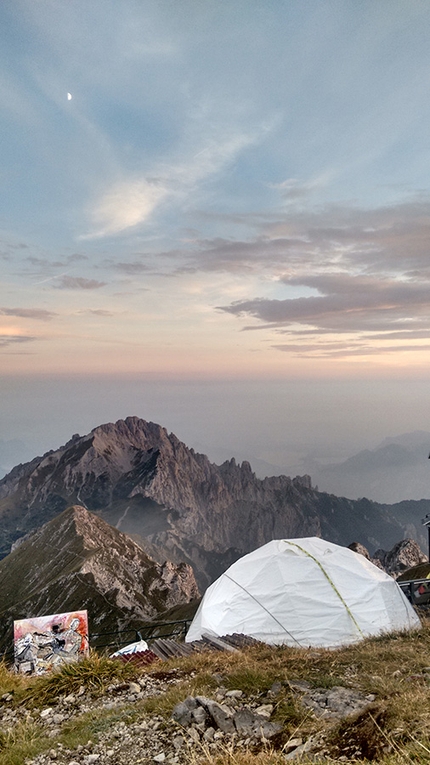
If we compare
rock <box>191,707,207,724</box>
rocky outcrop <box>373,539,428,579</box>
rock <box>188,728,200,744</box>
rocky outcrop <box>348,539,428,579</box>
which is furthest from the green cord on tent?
rocky outcrop <box>373,539,428,579</box>

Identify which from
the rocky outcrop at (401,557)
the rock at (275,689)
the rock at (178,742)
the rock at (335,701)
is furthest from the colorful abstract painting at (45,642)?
the rocky outcrop at (401,557)

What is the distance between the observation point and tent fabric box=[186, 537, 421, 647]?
1903 cm

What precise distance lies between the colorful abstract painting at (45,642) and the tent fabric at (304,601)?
238 inches

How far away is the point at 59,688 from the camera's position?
10.7 meters

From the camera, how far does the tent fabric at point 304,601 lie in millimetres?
19031

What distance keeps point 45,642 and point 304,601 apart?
9.48 metres

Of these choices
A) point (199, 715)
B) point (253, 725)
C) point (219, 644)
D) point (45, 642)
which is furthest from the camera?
point (219, 644)

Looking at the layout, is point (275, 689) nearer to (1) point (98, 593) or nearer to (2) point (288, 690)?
(2) point (288, 690)

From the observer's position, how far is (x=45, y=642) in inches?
584

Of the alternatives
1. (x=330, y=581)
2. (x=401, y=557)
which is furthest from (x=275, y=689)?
(x=401, y=557)

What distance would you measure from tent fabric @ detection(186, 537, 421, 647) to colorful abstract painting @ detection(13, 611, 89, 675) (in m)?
6.05

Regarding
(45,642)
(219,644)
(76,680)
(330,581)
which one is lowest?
(330,581)

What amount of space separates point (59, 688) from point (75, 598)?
176 m

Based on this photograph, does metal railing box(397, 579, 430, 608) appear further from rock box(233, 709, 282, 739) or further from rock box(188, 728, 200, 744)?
rock box(188, 728, 200, 744)
